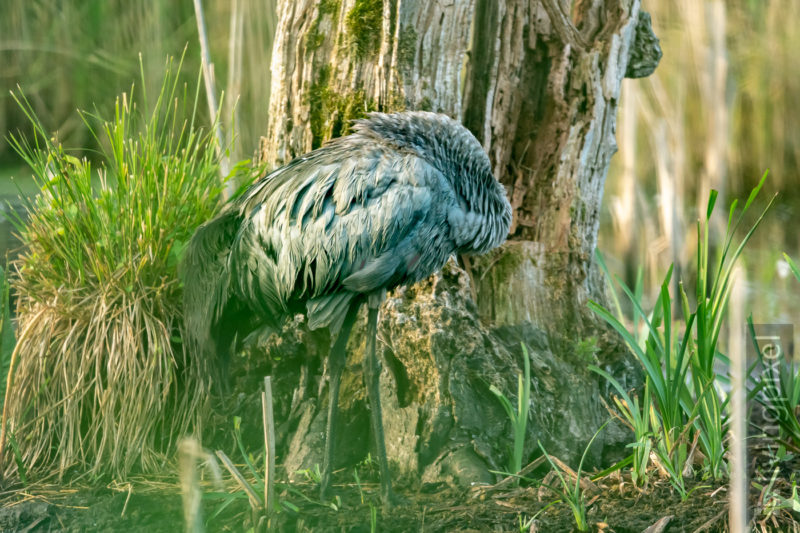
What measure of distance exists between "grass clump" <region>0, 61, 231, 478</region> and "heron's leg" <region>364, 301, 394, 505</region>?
0.57 m

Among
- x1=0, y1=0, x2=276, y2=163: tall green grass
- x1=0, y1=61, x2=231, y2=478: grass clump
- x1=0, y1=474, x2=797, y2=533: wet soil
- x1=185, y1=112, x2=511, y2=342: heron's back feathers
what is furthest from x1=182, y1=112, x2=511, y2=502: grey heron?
x1=0, y1=0, x2=276, y2=163: tall green grass

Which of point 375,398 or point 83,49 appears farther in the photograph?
point 83,49

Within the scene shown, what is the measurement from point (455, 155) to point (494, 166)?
2.03 feet

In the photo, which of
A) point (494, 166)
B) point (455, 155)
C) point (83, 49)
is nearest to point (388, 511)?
point (455, 155)

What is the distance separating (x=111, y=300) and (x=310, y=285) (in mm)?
811

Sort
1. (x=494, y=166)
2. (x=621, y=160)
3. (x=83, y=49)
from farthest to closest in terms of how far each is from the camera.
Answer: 1. (x=621, y=160)
2. (x=83, y=49)
3. (x=494, y=166)

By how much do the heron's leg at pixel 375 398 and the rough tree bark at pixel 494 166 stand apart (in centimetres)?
24

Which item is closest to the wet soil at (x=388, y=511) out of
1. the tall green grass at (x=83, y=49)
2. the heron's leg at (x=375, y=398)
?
the heron's leg at (x=375, y=398)

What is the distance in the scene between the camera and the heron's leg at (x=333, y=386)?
8.80 feet

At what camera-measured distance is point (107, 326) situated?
2922mm

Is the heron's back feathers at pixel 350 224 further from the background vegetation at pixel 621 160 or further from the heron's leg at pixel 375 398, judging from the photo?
the background vegetation at pixel 621 160

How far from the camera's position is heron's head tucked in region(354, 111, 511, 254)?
2689mm

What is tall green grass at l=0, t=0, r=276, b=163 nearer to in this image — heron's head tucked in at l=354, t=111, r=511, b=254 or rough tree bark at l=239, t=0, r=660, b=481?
rough tree bark at l=239, t=0, r=660, b=481

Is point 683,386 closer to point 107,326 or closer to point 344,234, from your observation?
point 344,234
